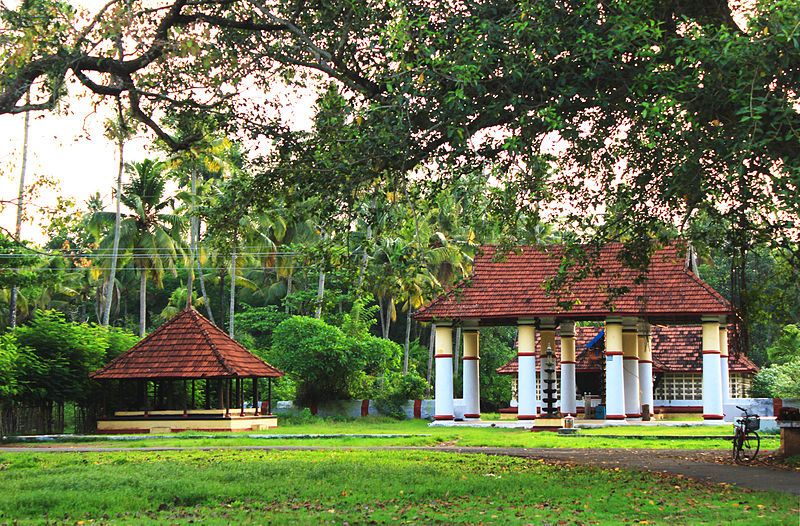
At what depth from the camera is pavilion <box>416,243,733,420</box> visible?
96.8ft

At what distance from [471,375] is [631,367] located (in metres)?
5.01

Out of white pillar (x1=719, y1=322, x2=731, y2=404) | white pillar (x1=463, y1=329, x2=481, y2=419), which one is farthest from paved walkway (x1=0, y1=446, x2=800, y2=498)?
white pillar (x1=719, y1=322, x2=731, y2=404)

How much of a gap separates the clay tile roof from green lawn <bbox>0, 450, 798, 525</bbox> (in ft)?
43.2

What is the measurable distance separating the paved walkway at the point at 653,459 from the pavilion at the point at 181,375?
232 inches

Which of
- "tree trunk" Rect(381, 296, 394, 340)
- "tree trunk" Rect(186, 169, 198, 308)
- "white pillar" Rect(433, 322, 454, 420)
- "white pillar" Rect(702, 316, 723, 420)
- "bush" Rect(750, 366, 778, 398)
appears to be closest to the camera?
"white pillar" Rect(702, 316, 723, 420)

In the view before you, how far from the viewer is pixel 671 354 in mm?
37875

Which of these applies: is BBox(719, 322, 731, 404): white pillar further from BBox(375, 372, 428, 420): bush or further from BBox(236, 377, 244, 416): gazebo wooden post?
BBox(236, 377, 244, 416): gazebo wooden post

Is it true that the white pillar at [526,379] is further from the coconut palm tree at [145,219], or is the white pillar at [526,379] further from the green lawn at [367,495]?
the coconut palm tree at [145,219]

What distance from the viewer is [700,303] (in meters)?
29.4

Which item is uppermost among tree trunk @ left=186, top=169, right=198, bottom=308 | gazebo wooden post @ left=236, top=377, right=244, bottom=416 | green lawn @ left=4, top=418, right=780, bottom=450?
tree trunk @ left=186, top=169, right=198, bottom=308

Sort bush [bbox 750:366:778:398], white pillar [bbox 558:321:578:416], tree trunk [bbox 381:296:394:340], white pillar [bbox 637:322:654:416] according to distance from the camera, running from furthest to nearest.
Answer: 1. tree trunk [bbox 381:296:394:340]
2. bush [bbox 750:366:778:398]
3. white pillar [bbox 637:322:654:416]
4. white pillar [bbox 558:321:578:416]

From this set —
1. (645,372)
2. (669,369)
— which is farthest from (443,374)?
(669,369)

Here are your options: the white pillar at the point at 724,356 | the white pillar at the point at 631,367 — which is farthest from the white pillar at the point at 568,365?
the white pillar at the point at 724,356

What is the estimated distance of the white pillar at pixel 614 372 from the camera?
2967 centimetres
